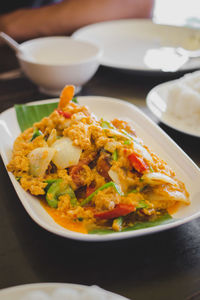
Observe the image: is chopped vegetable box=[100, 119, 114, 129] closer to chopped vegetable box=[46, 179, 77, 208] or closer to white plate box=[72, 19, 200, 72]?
chopped vegetable box=[46, 179, 77, 208]

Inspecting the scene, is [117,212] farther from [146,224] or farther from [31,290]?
[31,290]

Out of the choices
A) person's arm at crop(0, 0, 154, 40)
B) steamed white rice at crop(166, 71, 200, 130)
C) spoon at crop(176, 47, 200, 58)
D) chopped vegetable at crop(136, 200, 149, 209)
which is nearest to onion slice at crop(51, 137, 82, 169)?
chopped vegetable at crop(136, 200, 149, 209)

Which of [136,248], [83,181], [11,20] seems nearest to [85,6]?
[11,20]

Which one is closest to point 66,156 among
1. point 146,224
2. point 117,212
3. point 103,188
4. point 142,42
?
point 103,188

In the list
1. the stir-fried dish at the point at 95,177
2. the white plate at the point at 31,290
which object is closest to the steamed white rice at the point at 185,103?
the stir-fried dish at the point at 95,177

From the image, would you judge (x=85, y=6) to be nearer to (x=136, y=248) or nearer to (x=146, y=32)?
(x=146, y=32)

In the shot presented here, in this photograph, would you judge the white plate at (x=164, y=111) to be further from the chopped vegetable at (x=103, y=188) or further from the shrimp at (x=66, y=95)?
the chopped vegetable at (x=103, y=188)
